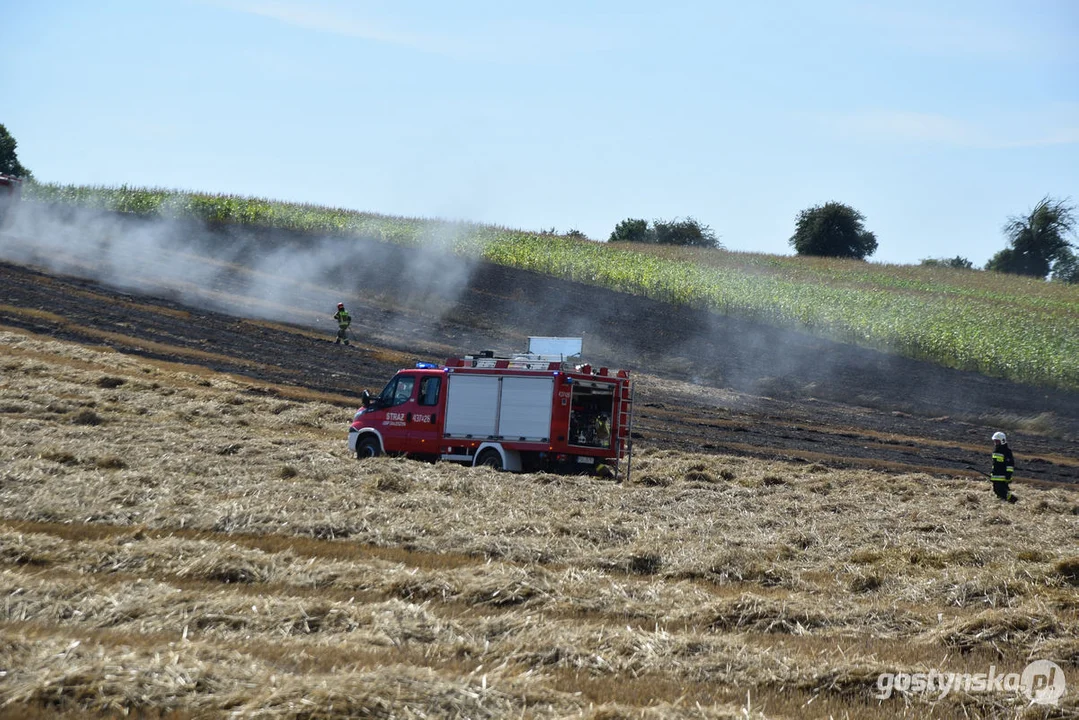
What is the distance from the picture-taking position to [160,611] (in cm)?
866

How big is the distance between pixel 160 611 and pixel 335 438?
15660mm

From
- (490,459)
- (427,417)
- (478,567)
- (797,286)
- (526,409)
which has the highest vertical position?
(797,286)

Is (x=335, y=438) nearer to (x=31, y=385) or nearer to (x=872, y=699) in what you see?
(x=31, y=385)

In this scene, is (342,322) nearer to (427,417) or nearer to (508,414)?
(427,417)

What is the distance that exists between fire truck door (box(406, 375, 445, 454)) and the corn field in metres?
28.6

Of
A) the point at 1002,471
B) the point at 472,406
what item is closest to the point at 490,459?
the point at 472,406

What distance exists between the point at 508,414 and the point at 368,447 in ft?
10.6

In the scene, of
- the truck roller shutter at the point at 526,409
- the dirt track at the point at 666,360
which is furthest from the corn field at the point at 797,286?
the truck roller shutter at the point at 526,409

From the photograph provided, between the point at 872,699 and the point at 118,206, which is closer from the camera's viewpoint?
the point at 872,699

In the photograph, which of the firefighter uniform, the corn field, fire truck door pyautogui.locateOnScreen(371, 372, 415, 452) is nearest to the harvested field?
the firefighter uniform

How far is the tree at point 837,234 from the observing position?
99375 mm

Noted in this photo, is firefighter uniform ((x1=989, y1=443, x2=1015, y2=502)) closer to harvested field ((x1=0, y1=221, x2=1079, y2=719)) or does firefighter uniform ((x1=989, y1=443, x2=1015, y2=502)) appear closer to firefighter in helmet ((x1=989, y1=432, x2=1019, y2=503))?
firefighter in helmet ((x1=989, y1=432, x2=1019, y2=503))

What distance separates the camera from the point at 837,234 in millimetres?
99625

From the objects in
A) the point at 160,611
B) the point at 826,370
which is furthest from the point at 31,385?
the point at 826,370
